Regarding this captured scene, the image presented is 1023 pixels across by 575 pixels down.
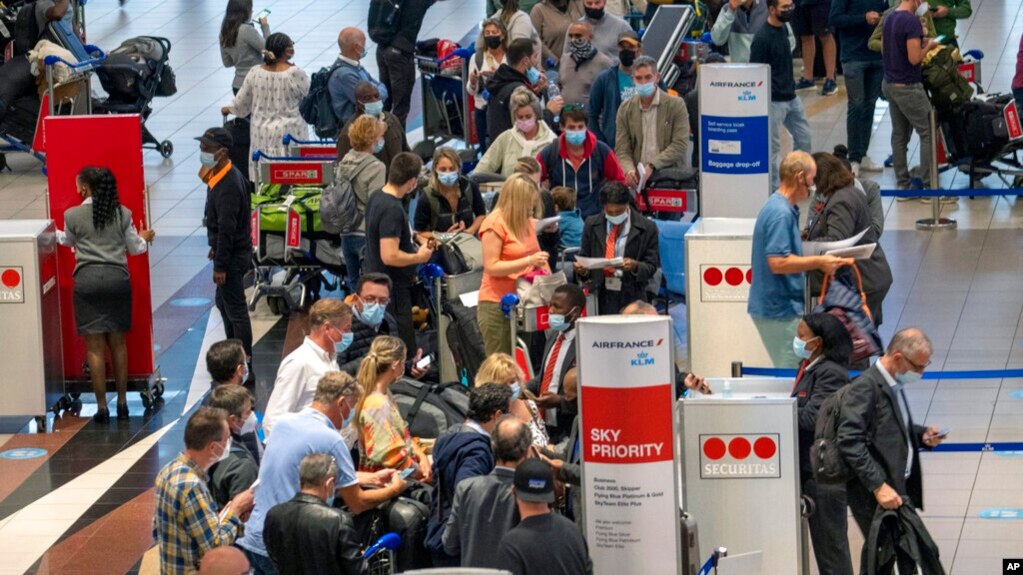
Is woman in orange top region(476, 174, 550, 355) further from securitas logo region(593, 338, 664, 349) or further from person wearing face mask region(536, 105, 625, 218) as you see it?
securitas logo region(593, 338, 664, 349)

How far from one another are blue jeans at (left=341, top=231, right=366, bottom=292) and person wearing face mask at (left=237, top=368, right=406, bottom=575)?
15.6ft

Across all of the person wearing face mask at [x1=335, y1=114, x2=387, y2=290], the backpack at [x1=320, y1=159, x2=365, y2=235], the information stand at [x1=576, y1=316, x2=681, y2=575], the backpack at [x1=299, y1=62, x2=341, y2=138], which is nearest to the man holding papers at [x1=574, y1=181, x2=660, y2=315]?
the person wearing face mask at [x1=335, y1=114, x2=387, y2=290]

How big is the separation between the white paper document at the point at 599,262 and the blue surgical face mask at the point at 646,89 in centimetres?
262

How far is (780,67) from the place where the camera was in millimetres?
16250

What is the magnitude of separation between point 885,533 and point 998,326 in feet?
17.1

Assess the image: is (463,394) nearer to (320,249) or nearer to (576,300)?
(576,300)

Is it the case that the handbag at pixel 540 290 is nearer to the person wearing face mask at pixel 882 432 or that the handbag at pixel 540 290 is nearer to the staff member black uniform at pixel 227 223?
Result: the staff member black uniform at pixel 227 223

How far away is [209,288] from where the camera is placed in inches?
614

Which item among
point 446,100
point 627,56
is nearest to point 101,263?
point 627,56

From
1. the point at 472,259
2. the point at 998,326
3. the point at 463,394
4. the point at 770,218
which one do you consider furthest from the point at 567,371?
the point at 998,326

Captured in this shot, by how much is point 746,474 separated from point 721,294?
3153mm

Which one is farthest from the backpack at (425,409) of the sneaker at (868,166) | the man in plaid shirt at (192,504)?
the sneaker at (868,166)

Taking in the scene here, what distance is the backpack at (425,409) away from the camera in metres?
9.55

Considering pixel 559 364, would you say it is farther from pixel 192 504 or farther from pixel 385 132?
pixel 385 132
